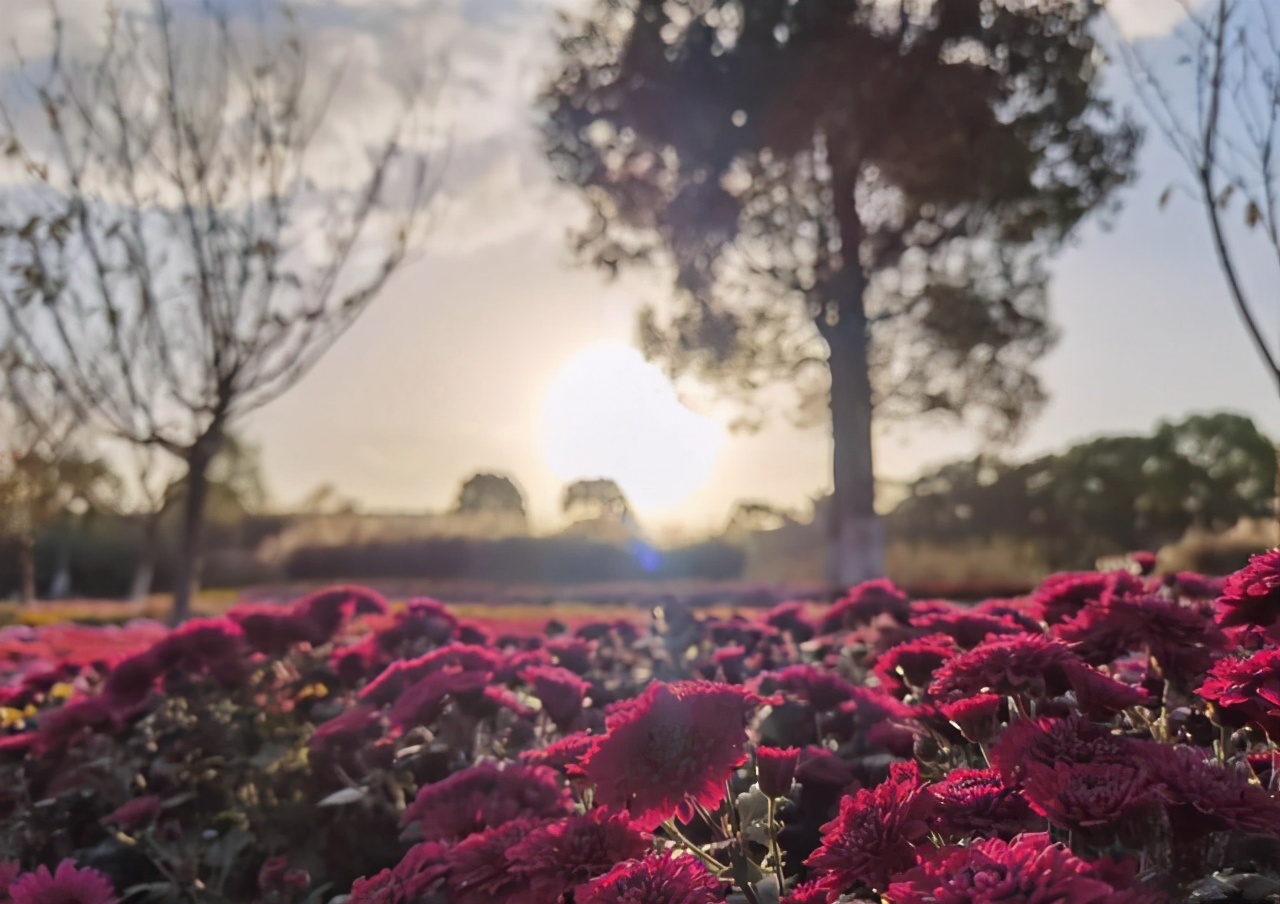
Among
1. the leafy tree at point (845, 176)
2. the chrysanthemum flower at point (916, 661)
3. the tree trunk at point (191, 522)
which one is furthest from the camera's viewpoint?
the leafy tree at point (845, 176)

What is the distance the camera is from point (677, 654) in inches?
136

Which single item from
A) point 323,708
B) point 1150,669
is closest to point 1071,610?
point 1150,669

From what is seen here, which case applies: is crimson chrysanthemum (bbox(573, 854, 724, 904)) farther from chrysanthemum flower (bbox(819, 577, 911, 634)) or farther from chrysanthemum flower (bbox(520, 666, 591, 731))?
chrysanthemum flower (bbox(819, 577, 911, 634))

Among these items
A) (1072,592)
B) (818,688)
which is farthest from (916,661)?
(1072,592)

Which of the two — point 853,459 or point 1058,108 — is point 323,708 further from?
point 1058,108

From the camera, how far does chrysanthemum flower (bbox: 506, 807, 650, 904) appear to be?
130 cm

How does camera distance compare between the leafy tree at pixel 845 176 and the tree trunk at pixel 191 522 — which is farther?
the leafy tree at pixel 845 176

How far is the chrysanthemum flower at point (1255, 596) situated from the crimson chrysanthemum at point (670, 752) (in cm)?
78

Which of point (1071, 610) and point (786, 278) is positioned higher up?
point (786, 278)

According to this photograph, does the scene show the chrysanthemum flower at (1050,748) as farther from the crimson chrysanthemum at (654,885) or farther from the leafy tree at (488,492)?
the leafy tree at (488,492)

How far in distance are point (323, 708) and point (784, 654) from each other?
1.46 metres

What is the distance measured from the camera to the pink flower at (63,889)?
161 centimetres

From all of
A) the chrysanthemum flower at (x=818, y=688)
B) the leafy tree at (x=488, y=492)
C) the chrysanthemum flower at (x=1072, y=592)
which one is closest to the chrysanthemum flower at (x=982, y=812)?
the chrysanthemum flower at (x=818, y=688)

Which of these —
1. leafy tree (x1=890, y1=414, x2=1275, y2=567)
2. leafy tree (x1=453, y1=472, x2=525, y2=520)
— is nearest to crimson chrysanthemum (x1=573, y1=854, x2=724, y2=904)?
leafy tree (x1=890, y1=414, x2=1275, y2=567)
